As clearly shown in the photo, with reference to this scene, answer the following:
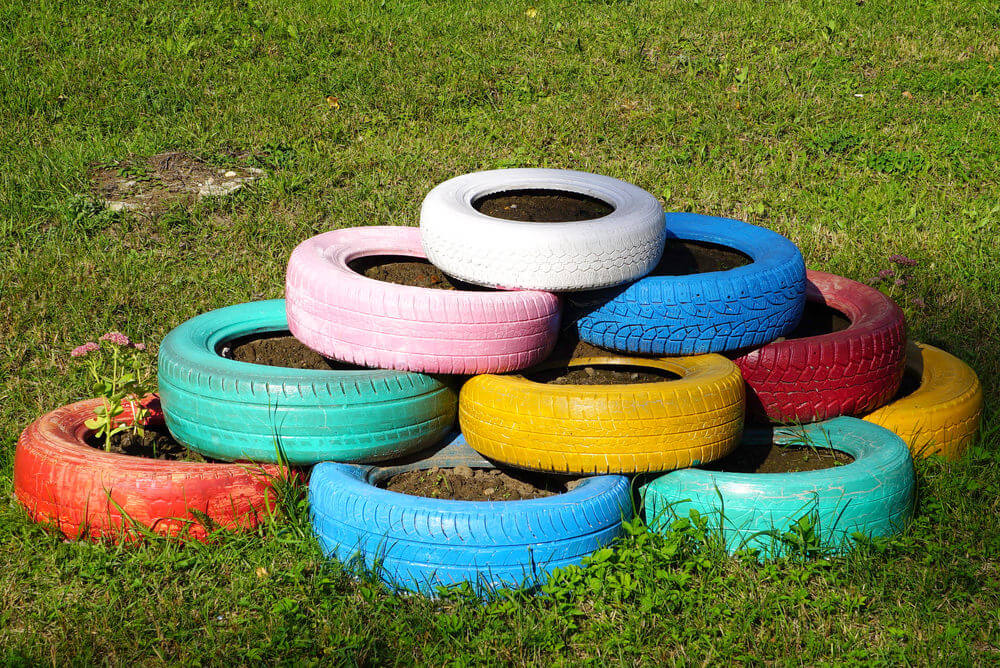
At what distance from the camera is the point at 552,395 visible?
3594 mm

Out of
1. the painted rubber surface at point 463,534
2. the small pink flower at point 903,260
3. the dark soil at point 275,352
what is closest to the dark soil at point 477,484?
the painted rubber surface at point 463,534

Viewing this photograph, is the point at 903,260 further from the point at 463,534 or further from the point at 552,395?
the point at 463,534

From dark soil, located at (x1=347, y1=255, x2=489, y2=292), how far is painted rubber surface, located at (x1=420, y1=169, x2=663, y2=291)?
1.68ft

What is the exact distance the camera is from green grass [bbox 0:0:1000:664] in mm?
3221

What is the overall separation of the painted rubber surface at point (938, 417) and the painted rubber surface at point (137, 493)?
275 centimetres

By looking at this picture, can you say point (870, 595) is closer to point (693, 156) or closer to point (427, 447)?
point (427, 447)

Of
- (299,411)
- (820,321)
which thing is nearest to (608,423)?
(299,411)

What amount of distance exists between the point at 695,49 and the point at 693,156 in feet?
5.94

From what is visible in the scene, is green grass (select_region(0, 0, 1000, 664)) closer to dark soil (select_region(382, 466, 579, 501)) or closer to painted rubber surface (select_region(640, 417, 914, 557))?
painted rubber surface (select_region(640, 417, 914, 557))

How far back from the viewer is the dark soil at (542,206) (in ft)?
14.6

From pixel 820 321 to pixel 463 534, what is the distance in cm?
266

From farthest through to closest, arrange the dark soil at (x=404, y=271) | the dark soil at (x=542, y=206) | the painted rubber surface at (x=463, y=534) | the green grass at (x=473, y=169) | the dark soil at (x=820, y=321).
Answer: the dark soil at (x=820, y=321) → the dark soil at (x=404, y=271) → the dark soil at (x=542, y=206) → the painted rubber surface at (x=463, y=534) → the green grass at (x=473, y=169)

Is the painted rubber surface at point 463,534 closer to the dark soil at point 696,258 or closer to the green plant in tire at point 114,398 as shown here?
the green plant in tire at point 114,398

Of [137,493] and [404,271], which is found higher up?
[404,271]
